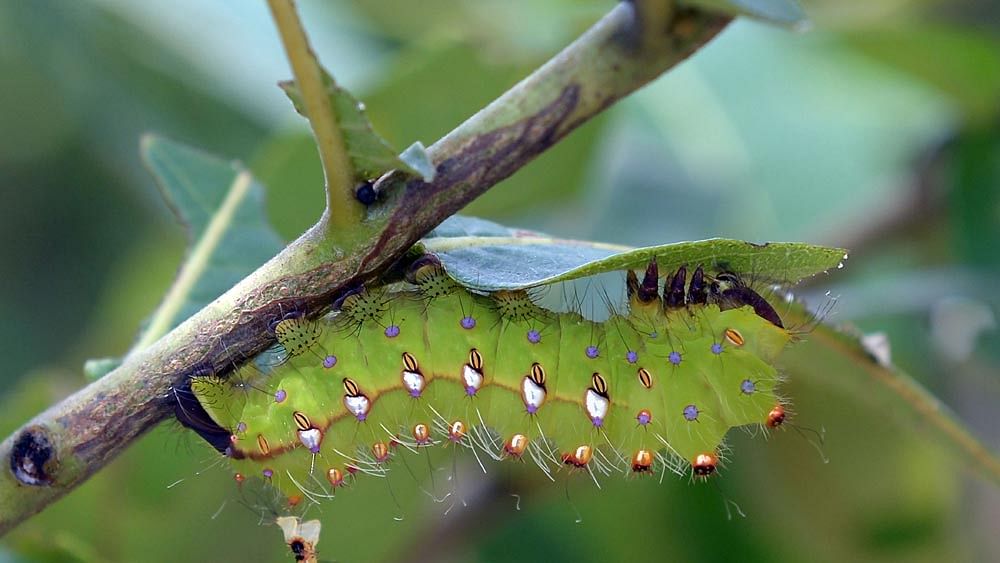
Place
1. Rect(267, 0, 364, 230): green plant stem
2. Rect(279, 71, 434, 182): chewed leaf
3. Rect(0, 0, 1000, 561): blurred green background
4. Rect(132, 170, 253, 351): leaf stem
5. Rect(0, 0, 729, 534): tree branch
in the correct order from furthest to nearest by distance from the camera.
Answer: Rect(0, 0, 1000, 561): blurred green background < Rect(132, 170, 253, 351): leaf stem < Rect(0, 0, 729, 534): tree branch < Rect(279, 71, 434, 182): chewed leaf < Rect(267, 0, 364, 230): green plant stem

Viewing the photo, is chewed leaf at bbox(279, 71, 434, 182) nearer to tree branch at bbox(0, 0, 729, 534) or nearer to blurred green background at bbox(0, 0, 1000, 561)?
tree branch at bbox(0, 0, 729, 534)

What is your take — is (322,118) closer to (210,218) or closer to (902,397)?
(210,218)

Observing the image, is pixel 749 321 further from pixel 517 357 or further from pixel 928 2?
pixel 928 2

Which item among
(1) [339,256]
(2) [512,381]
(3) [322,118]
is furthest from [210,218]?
(3) [322,118]

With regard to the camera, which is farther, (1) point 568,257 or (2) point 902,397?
(2) point 902,397

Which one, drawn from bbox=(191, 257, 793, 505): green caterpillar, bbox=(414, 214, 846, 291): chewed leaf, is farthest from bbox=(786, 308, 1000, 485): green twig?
bbox=(414, 214, 846, 291): chewed leaf

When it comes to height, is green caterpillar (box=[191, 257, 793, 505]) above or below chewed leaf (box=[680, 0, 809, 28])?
below

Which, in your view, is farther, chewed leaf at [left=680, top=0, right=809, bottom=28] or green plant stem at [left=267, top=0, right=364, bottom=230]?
chewed leaf at [left=680, top=0, right=809, bottom=28]

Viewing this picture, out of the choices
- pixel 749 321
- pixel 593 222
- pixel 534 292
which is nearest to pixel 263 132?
pixel 593 222
